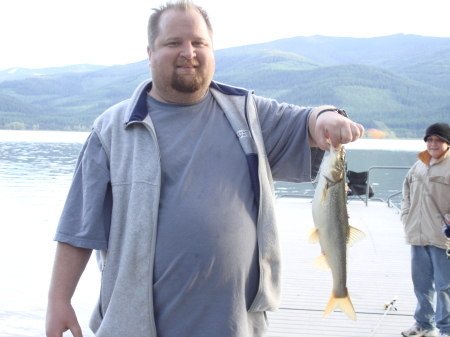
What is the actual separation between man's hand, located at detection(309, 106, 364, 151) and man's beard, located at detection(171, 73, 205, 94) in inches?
21.2

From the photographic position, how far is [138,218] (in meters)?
2.06

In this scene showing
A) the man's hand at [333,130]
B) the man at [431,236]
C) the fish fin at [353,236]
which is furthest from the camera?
the man at [431,236]

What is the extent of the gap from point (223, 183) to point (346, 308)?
0.93 metres

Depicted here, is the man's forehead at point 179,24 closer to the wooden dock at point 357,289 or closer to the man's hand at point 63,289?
the man's hand at point 63,289

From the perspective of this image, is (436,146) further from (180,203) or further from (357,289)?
(180,203)

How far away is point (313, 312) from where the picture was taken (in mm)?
5414

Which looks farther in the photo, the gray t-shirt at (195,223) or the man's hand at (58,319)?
the man's hand at (58,319)

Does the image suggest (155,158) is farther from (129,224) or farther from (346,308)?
(346,308)

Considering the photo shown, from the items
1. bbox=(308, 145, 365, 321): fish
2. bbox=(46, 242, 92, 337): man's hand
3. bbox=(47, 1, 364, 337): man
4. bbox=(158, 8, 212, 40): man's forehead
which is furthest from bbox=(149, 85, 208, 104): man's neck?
bbox=(46, 242, 92, 337): man's hand

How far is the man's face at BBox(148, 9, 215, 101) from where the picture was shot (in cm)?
216

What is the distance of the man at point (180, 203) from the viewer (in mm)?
2047

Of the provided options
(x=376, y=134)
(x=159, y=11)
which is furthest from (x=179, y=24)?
(x=376, y=134)

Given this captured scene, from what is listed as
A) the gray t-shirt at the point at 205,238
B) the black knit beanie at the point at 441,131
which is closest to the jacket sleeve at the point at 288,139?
the gray t-shirt at the point at 205,238

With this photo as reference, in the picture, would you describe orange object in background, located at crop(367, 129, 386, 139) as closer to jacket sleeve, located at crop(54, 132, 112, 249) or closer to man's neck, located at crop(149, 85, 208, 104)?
man's neck, located at crop(149, 85, 208, 104)
